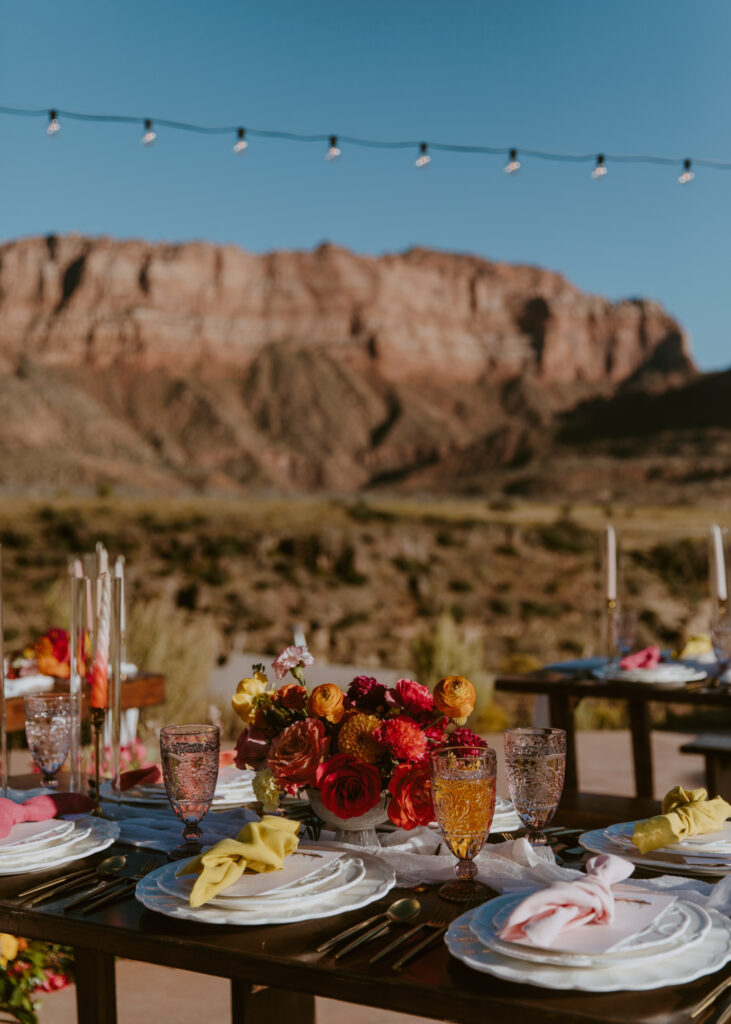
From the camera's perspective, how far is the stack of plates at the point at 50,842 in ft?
5.11

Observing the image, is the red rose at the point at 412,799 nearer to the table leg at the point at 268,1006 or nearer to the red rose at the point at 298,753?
the red rose at the point at 298,753

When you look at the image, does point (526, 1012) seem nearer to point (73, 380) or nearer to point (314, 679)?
point (314, 679)

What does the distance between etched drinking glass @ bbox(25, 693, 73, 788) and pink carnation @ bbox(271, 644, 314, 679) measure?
17.3 inches

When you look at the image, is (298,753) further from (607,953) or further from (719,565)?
(719,565)

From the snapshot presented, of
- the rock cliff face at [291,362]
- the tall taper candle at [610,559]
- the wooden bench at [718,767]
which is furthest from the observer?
the rock cliff face at [291,362]

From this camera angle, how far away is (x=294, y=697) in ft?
5.33

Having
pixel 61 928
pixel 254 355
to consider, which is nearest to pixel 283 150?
pixel 254 355

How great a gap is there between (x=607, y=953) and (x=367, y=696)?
1.97 feet

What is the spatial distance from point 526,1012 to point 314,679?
401cm

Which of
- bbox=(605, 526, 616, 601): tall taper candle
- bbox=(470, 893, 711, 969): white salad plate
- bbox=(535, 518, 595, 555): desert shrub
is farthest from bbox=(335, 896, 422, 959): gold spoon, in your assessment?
bbox=(535, 518, 595, 555): desert shrub

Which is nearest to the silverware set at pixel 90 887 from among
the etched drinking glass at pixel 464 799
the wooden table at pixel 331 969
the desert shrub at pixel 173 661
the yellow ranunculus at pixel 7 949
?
the wooden table at pixel 331 969

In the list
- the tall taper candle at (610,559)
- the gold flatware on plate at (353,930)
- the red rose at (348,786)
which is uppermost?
the tall taper candle at (610,559)

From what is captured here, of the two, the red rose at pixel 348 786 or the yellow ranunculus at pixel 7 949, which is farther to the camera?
the yellow ranunculus at pixel 7 949

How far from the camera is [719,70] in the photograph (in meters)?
29.8
